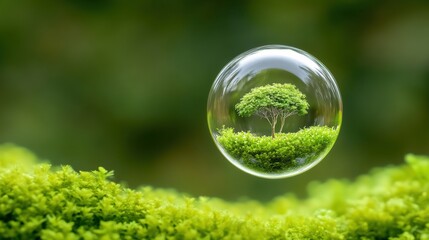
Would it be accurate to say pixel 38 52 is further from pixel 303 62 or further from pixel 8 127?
pixel 303 62

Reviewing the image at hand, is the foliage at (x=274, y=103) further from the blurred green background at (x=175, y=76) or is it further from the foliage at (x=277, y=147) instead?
the blurred green background at (x=175, y=76)

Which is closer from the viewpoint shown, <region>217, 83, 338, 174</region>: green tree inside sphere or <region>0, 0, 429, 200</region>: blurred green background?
<region>217, 83, 338, 174</region>: green tree inside sphere

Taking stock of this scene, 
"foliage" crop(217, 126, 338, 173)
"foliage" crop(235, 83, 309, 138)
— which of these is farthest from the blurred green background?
"foliage" crop(235, 83, 309, 138)

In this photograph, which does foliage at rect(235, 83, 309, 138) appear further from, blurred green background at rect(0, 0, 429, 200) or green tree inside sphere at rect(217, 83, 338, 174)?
blurred green background at rect(0, 0, 429, 200)

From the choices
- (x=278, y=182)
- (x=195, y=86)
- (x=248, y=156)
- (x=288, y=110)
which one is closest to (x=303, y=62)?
(x=288, y=110)

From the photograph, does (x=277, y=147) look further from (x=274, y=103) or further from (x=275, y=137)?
(x=274, y=103)
